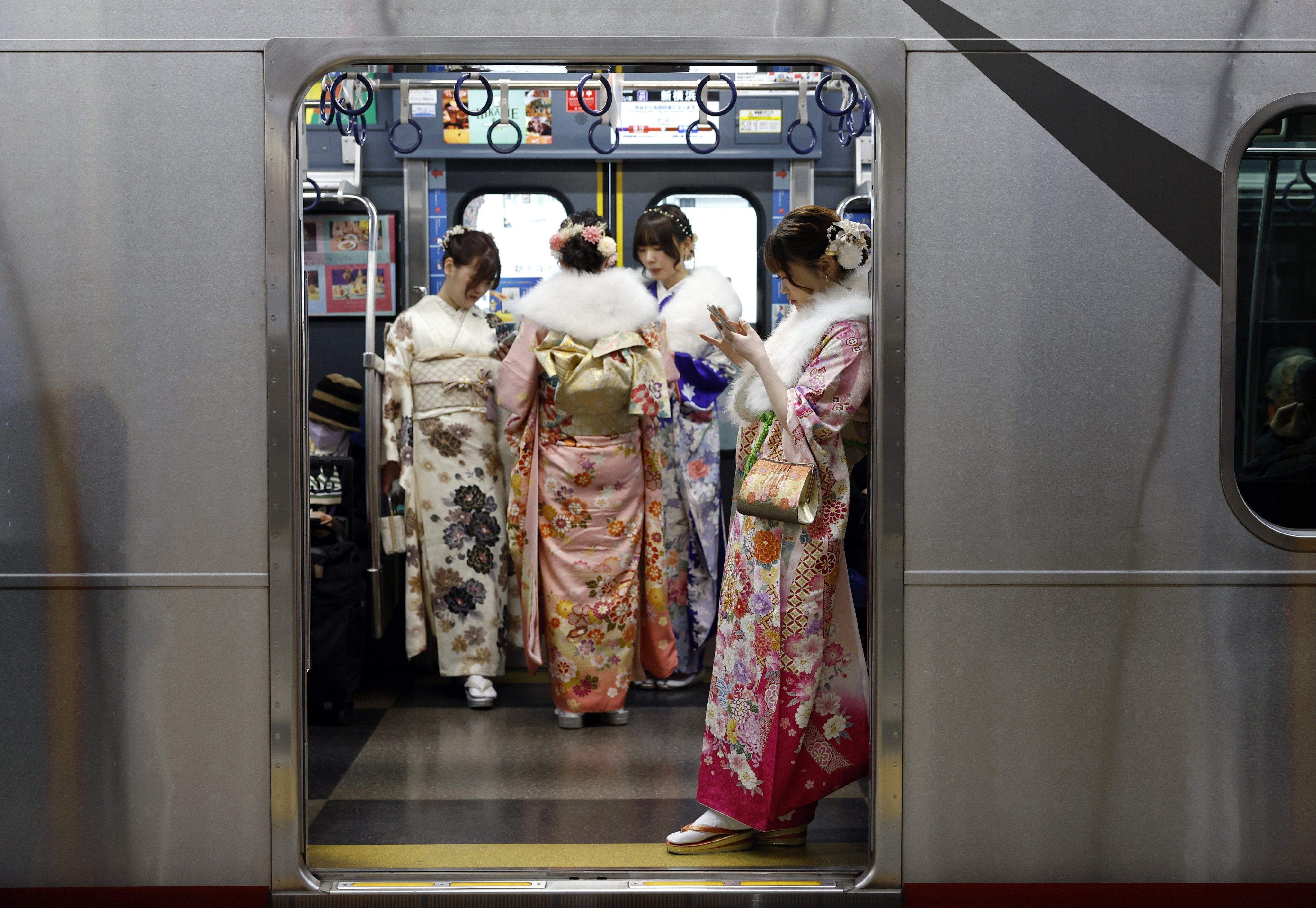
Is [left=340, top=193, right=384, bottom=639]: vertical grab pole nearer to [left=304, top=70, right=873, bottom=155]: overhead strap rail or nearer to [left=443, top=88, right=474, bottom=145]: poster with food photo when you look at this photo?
[left=304, top=70, right=873, bottom=155]: overhead strap rail

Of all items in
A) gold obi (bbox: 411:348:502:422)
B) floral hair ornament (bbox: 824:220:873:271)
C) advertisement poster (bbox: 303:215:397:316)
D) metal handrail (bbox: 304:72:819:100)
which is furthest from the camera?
advertisement poster (bbox: 303:215:397:316)

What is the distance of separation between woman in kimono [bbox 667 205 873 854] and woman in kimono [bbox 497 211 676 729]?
44.4 inches

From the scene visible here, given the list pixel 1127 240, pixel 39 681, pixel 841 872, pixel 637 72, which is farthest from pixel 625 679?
pixel 637 72

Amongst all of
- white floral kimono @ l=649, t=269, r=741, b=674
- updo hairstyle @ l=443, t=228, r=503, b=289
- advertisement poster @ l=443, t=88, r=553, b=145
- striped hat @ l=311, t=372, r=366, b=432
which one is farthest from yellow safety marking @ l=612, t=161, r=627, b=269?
striped hat @ l=311, t=372, r=366, b=432

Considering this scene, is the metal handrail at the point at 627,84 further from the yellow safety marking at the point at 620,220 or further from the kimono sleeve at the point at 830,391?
the kimono sleeve at the point at 830,391

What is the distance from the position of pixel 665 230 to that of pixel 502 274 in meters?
1.02

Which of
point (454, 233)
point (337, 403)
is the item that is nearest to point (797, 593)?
point (454, 233)

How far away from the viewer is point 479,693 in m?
3.94

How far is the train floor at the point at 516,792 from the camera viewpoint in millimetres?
2549

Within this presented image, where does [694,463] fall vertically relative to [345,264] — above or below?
below

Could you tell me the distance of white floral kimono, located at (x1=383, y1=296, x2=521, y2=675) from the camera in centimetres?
400

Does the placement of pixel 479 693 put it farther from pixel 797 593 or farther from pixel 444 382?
pixel 797 593

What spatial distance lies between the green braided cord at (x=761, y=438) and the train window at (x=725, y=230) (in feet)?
7.64

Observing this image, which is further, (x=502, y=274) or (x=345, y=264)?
(x=502, y=274)
